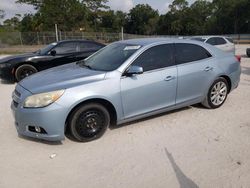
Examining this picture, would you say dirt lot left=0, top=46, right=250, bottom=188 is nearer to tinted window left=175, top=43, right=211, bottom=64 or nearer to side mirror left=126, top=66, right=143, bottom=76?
side mirror left=126, top=66, right=143, bottom=76

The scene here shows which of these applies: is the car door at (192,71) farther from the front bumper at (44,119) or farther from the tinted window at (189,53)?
the front bumper at (44,119)

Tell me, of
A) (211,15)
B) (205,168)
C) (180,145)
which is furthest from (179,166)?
→ (211,15)

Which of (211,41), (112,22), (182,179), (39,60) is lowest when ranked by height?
(182,179)

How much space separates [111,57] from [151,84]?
93 cm

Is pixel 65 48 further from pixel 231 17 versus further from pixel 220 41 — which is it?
pixel 231 17

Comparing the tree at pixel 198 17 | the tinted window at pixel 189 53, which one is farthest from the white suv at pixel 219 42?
the tree at pixel 198 17

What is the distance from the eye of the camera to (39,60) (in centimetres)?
912

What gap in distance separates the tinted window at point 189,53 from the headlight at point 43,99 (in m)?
2.30

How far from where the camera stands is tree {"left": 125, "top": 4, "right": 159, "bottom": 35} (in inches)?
3380

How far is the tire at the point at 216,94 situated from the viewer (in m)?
5.61

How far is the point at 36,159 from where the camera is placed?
3.85 metres

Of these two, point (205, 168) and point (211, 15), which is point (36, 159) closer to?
point (205, 168)

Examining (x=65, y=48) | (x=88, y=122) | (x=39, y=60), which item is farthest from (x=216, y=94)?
(x=39, y=60)

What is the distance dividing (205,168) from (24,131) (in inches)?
103
